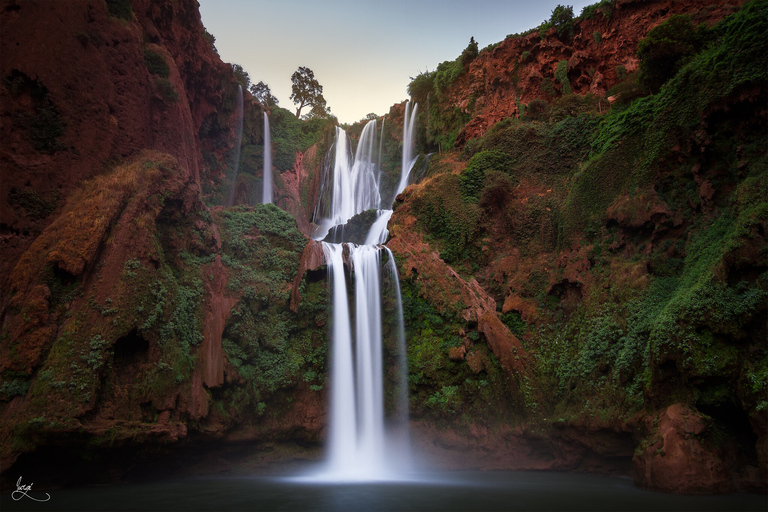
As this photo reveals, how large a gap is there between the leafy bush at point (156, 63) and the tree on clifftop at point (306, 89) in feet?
89.8

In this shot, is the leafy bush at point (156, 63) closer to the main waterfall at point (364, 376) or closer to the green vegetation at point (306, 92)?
the main waterfall at point (364, 376)

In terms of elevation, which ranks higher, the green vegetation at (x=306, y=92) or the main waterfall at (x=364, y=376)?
the green vegetation at (x=306, y=92)

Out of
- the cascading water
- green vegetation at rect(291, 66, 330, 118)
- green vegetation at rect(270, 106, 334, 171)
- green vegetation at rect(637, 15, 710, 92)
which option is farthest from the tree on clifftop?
green vegetation at rect(637, 15, 710, 92)

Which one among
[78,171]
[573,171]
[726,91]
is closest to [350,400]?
[78,171]

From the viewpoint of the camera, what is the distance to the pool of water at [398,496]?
7941mm

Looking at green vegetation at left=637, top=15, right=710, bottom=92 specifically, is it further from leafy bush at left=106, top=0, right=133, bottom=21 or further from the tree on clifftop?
the tree on clifftop

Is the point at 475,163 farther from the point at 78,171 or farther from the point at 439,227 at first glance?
the point at 78,171

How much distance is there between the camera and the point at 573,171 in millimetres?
16734

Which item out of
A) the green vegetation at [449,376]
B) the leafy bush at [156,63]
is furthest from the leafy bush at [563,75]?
the leafy bush at [156,63]

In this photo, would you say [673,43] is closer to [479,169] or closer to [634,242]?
[634,242]

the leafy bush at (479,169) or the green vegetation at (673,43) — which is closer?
the green vegetation at (673,43)

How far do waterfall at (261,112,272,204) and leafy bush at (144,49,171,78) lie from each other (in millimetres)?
13112

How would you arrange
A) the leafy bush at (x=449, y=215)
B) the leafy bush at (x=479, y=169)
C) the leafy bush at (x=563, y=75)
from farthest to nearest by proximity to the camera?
1. the leafy bush at (x=563, y=75)
2. the leafy bush at (x=479, y=169)
3. the leafy bush at (x=449, y=215)

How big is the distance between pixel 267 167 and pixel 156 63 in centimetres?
1402
